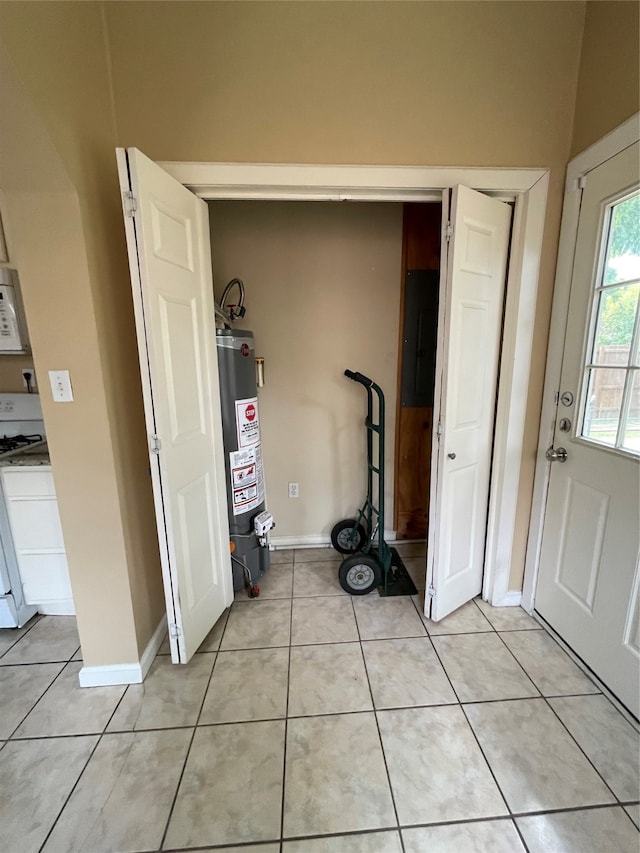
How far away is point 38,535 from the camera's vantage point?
180cm

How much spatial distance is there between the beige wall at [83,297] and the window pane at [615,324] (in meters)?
1.98

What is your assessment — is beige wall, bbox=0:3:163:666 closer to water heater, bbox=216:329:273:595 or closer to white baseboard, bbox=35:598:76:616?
water heater, bbox=216:329:273:595

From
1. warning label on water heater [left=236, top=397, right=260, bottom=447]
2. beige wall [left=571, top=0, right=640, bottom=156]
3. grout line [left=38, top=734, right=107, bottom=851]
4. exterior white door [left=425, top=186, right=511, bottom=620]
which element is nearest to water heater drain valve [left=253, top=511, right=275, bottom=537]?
warning label on water heater [left=236, top=397, right=260, bottom=447]

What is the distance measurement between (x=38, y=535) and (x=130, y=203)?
163cm

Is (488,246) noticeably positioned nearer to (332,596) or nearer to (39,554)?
(332,596)

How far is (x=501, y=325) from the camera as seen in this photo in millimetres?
1750

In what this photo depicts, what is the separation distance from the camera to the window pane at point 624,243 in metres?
1.33

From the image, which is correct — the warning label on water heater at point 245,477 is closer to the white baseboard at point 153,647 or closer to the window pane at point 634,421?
the white baseboard at point 153,647

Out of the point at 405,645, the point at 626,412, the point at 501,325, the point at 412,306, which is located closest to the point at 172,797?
the point at 405,645

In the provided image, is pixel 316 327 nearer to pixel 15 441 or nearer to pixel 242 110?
pixel 242 110

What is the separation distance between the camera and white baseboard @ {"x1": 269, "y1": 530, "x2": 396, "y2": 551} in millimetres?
2607

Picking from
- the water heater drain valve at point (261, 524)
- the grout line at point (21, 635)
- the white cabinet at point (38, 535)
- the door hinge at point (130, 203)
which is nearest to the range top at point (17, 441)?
the white cabinet at point (38, 535)

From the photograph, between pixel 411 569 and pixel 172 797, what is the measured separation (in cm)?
165

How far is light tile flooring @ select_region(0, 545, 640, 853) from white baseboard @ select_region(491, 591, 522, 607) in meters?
0.15
